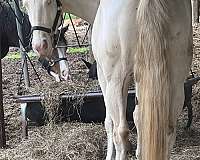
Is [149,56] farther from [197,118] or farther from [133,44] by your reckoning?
[197,118]

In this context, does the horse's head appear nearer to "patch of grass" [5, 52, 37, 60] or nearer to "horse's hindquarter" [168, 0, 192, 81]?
"horse's hindquarter" [168, 0, 192, 81]

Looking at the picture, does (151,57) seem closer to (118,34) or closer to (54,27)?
(118,34)

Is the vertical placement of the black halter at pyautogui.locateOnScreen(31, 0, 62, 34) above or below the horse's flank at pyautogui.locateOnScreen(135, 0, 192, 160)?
above

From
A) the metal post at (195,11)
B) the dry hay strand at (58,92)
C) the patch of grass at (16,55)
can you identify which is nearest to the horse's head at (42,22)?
the dry hay strand at (58,92)

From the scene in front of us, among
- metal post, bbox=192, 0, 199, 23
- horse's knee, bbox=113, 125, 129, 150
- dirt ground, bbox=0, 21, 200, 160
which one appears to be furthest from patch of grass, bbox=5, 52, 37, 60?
horse's knee, bbox=113, 125, 129, 150

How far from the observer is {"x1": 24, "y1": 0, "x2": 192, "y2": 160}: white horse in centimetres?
194

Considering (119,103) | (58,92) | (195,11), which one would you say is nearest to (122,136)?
(119,103)

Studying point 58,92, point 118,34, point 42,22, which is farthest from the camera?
point 58,92

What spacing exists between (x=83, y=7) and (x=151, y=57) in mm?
1371

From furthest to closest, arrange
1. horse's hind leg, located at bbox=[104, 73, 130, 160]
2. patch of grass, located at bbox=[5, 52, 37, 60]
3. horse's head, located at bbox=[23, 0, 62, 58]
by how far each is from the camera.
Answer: patch of grass, located at bbox=[5, 52, 37, 60], horse's head, located at bbox=[23, 0, 62, 58], horse's hind leg, located at bbox=[104, 73, 130, 160]

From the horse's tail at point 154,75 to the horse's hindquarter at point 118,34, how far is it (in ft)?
0.82

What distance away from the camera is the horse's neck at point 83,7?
3.15 m

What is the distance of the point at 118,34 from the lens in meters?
2.23

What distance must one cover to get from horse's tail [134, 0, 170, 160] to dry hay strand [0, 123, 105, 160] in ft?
4.67
